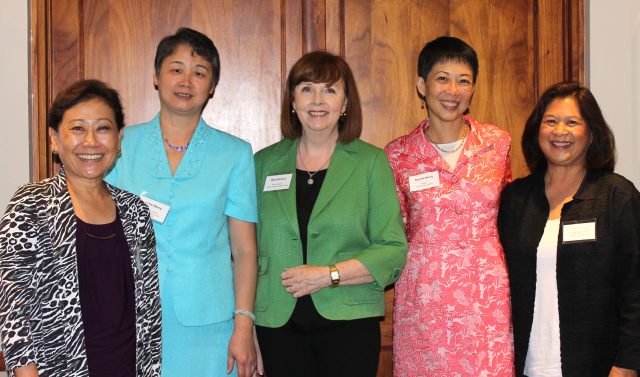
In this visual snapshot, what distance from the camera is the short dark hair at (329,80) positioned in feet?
7.98

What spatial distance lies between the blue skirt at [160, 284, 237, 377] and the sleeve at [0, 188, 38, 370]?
1.69ft

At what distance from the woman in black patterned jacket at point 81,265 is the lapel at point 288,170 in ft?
1.63

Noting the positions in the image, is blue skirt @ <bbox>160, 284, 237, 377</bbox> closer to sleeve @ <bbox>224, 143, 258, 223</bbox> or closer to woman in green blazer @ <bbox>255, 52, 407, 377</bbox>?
woman in green blazer @ <bbox>255, 52, 407, 377</bbox>

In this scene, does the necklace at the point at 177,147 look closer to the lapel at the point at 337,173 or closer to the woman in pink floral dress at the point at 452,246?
the lapel at the point at 337,173

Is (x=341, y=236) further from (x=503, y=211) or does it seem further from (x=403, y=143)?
(x=503, y=211)

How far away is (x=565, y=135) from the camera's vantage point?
247cm

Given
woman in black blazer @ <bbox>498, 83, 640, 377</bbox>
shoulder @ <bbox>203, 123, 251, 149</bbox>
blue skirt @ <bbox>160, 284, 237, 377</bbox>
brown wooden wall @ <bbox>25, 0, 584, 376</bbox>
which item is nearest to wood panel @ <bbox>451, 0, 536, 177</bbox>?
brown wooden wall @ <bbox>25, 0, 584, 376</bbox>

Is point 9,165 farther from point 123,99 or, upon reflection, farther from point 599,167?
point 599,167

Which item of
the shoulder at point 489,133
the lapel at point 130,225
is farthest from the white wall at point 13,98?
the shoulder at point 489,133

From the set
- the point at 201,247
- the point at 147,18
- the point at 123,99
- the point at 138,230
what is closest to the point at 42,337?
the point at 138,230

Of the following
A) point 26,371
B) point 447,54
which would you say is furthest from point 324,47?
point 26,371

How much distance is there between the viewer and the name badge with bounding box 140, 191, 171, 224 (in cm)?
221

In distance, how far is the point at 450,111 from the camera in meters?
2.61

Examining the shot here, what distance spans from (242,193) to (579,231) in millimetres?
1201
